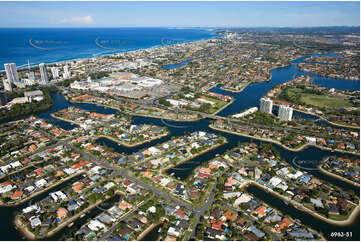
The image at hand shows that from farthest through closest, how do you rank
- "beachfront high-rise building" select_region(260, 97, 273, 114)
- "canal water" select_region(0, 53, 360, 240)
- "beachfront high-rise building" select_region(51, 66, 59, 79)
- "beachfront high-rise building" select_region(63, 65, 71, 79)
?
"beachfront high-rise building" select_region(63, 65, 71, 79) → "beachfront high-rise building" select_region(51, 66, 59, 79) → "beachfront high-rise building" select_region(260, 97, 273, 114) → "canal water" select_region(0, 53, 360, 240)

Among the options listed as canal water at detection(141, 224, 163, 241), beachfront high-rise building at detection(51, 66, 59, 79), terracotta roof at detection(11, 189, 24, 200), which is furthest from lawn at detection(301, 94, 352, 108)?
beachfront high-rise building at detection(51, 66, 59, 79)

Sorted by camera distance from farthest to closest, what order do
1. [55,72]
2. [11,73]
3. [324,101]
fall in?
[55,72]
[11,73]
[324,101]

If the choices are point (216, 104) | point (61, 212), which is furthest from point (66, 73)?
point (61, 212)

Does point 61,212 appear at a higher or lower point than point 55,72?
lower

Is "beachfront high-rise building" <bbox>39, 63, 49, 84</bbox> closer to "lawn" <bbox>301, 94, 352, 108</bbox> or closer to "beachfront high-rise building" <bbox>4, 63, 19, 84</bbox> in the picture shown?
"beachfront high-rise building" <bbox>4, 63, 19, 84</bbox>

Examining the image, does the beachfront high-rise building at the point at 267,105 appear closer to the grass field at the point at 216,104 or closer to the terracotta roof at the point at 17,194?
the grass field at the point at 216,104

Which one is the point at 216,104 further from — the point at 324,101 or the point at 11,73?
the point at 11,73

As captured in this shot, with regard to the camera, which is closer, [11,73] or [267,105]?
[267,105]

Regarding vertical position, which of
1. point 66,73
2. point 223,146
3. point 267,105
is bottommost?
point 223,146

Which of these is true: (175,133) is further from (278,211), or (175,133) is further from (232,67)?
(232,67)

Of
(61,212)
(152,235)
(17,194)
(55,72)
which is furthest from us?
(55,72)

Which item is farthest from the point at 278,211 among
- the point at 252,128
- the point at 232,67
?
the point at 232,67
